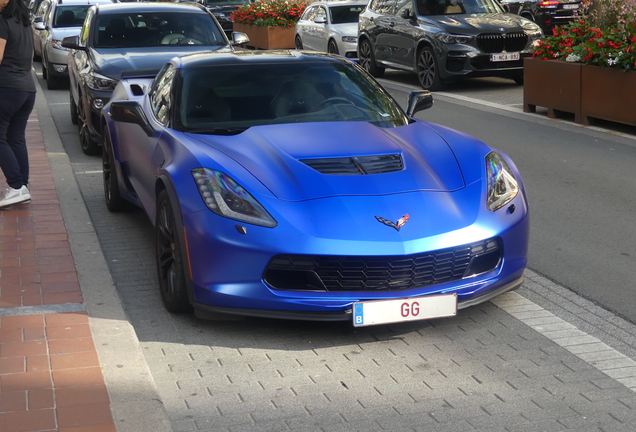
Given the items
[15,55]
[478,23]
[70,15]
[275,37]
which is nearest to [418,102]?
[15,55]

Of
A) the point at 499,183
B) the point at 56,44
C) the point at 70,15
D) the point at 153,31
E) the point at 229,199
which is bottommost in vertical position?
the point at 56,44

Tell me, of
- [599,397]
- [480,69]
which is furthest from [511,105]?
[599,397]

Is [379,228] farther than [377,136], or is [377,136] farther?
[377,136]

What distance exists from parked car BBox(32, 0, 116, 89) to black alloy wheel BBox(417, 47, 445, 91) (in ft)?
21.7

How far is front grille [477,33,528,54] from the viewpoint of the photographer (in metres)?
15.8

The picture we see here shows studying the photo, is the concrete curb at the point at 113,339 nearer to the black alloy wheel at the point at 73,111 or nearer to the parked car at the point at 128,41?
the parked car at the point at 128,41

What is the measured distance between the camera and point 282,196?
4.66m

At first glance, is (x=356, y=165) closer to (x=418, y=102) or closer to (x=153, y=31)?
(x=418, y=102)

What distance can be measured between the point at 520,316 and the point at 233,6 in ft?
98.6

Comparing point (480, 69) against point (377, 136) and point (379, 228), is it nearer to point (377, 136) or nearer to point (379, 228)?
point (377, 136)

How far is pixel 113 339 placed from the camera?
4.59 m

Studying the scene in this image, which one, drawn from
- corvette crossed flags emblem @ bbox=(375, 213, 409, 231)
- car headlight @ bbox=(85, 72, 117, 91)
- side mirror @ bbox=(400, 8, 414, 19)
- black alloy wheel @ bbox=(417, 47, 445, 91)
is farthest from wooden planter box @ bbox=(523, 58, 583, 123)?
corvette crossed flags emblem @ bbox=(375, 213, 409, 231)

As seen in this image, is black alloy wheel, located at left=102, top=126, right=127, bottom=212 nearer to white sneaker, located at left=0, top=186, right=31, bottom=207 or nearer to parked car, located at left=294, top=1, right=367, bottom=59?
white sneaker, located at left=0, top=186, right=31, bottom=207

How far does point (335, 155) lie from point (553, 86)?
8817 mm
